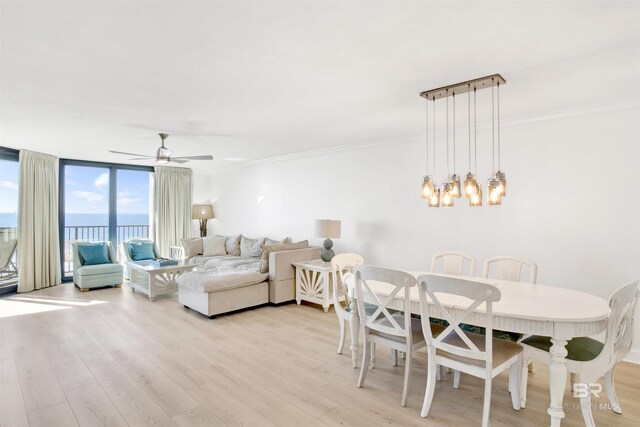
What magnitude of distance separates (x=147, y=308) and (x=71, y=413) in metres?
2.73

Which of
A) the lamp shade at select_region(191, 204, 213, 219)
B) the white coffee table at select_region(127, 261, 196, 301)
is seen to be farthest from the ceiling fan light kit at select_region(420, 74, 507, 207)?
the lamp shade at select_region(191, 204, 213, 219)

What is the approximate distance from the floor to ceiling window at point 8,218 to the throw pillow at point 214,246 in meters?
3.03

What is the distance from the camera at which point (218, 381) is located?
9.36 feet

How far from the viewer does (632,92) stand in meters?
3.04

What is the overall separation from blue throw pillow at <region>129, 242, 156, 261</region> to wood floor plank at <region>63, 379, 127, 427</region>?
416 centimetres

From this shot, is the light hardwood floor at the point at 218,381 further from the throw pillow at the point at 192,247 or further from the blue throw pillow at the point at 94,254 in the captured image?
the throw pillow at the point at 192,247

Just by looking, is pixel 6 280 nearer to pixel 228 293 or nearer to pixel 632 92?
pixel 228 293

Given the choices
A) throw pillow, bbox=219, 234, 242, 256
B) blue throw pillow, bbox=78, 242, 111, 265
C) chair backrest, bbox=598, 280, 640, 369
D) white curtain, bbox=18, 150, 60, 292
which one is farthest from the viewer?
throw pillow, bbox=219, 234, 242, 256

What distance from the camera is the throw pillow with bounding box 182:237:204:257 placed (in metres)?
7.20

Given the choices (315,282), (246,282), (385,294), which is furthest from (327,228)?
(385,294)

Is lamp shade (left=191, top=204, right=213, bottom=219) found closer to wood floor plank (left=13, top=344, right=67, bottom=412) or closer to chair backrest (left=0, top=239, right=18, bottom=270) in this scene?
chair backrest (left=0, top=239, right=18, bottom=270)

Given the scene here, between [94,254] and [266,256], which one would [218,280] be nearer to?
[266,256]

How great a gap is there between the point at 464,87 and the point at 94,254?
6586 mm

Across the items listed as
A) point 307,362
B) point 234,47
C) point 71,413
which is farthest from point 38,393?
point 234,47
